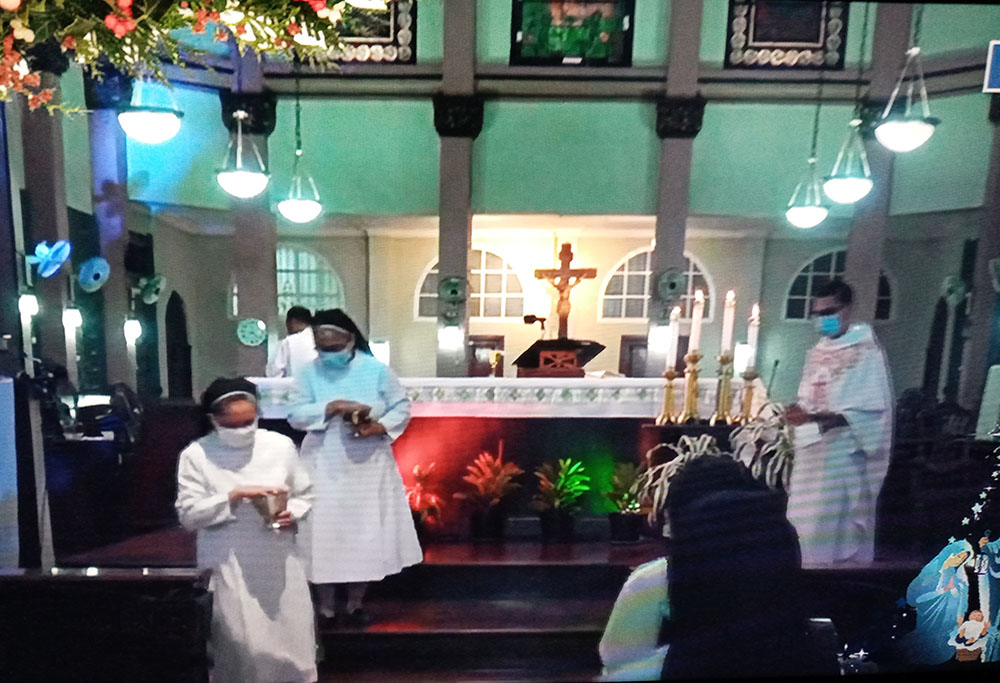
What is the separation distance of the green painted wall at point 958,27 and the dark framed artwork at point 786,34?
0.63 ft

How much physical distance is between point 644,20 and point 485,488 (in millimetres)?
1213

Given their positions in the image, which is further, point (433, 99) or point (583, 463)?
point (583, 463)

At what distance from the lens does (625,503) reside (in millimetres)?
1489

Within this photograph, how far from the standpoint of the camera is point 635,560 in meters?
1.48

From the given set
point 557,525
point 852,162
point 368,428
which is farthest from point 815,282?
point 368,428

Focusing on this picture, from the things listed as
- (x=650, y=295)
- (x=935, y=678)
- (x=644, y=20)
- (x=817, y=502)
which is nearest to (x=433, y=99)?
(x=644, y=20)

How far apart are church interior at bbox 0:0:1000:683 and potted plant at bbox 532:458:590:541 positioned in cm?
2

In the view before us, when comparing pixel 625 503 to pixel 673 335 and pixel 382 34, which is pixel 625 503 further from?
pixel 382 34

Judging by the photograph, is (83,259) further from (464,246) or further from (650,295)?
(650,295)

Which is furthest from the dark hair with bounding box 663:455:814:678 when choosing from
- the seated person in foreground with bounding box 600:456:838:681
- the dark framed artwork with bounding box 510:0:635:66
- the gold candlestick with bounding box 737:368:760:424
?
the dark framed artwork with bounding box 510:0:635:66

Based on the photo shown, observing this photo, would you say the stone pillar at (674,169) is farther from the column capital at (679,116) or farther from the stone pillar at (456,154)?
the stone pillar at (456,154)

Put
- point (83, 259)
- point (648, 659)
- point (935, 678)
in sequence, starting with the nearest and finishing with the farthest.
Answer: point (83, 259), point (648, 659), point (935, 678)

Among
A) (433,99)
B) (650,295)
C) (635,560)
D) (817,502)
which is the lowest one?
(635,560)

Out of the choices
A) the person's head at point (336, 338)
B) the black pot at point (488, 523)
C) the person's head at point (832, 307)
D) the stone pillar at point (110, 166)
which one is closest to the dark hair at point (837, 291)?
the person's head at point (832, 307)
